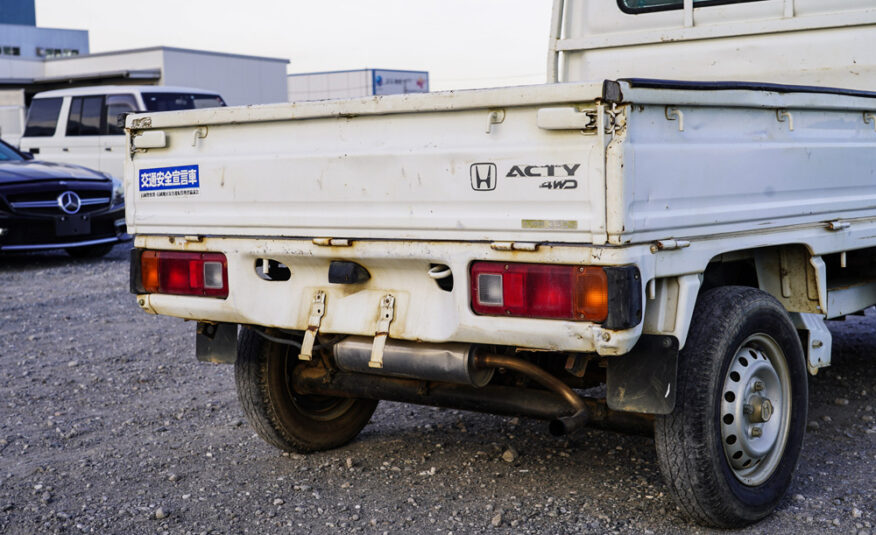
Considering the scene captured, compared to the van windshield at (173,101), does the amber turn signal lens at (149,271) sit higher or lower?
lower

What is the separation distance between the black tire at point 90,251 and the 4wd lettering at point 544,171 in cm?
918

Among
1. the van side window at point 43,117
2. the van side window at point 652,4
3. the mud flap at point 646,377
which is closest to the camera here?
the mud flap at point 646,377

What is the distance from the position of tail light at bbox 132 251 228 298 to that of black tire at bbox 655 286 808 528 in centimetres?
170

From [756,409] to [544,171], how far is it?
1238mm

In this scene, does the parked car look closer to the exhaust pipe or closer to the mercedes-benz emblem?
the mercedes-benz emblem

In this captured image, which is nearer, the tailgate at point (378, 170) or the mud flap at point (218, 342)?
the tailgate at point (378, 170)

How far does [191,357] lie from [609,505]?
3.62 meters

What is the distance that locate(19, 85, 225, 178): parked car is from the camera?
1448cm

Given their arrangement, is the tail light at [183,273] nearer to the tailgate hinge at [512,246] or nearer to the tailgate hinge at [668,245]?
the tailgate hinge at [512,246]

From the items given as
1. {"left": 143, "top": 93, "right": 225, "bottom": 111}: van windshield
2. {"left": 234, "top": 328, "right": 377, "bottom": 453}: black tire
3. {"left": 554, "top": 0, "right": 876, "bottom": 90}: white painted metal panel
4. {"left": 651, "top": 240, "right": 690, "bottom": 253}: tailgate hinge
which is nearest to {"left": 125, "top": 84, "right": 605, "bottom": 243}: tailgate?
{"left": 651, "top": 240, "right": 690, "bottom": 253}: tailgate hinge

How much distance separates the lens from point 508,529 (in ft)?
11.7

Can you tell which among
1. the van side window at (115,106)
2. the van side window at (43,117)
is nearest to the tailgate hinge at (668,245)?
the van side window at (115,106)

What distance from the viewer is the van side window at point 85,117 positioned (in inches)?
582

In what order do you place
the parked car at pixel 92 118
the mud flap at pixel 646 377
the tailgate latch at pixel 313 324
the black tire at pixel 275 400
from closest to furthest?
the mud flap at pixel 646 377
the tailgate latch at pixel 313 324
the black tire at pixel 275 400
the parked car at pixel 92 118
